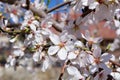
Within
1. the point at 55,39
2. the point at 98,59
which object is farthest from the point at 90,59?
the point at 55,39

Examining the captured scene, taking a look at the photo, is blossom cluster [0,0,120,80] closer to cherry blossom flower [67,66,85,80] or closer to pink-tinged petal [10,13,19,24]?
cherry blossom flower [67,66,85,80]

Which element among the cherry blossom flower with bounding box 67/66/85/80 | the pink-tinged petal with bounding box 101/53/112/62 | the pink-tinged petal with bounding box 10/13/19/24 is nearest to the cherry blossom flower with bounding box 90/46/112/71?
the pink-tinged petal with bounding box 101/53/112/62

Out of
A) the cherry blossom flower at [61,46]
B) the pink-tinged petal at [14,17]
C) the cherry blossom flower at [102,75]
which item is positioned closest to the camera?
the cherry blossom flower at [102,75]

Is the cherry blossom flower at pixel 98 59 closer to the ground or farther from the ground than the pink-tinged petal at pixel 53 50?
closer to the ground

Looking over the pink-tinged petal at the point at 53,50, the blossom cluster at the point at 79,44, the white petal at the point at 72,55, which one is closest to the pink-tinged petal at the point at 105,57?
the blossom cluster at the point at 79,44

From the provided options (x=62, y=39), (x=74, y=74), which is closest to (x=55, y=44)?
(x=62, y=39)

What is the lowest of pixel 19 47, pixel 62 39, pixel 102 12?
pixel 19 47

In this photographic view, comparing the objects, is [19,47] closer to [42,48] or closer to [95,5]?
[42,48]

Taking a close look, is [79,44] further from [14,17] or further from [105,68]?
[14,17]

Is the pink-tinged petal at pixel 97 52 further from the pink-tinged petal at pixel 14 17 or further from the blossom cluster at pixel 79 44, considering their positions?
the pink-tinged petal at pixel 14 17

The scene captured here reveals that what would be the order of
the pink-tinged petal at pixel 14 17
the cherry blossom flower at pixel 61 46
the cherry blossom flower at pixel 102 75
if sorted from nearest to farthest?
the cherry blossom flower at pixel 102 75, the cherry blossom flower at pixel 61 46, the pink-tinged petal at pixel 14 17

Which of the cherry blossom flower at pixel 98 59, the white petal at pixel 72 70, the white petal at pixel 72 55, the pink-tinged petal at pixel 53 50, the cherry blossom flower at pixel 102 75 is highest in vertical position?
the pink-tinged petal at pixel 53 50
